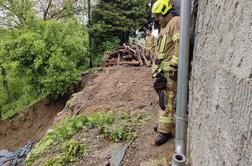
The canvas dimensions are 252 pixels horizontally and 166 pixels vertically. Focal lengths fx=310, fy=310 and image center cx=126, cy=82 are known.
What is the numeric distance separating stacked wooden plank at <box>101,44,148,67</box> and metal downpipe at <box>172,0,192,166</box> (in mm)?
10936

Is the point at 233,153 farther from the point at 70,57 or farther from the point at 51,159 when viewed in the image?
the point at 70,57

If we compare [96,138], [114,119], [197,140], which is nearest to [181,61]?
[197,140]

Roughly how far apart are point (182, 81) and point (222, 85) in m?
1.12

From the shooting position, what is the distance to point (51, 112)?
15.4m

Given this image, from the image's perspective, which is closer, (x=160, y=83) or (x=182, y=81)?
(x=182, y=81)

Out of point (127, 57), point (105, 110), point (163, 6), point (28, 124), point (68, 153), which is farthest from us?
point (127, 57)

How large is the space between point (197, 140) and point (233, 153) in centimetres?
106

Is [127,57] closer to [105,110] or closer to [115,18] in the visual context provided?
[115,18]

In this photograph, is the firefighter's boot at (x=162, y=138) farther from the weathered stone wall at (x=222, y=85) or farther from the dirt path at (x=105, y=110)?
the weathered stone wall at (x=222, y=85)

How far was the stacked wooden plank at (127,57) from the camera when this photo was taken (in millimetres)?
14943

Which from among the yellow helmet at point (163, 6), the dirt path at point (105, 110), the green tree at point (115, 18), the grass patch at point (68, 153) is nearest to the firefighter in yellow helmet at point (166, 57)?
the yellow helmet at point (163, 6)

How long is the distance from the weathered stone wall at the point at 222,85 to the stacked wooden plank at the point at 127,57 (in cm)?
1137

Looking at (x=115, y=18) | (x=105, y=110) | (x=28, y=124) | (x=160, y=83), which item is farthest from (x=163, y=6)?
(x=115, y=18)

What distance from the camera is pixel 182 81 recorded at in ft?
10.9
